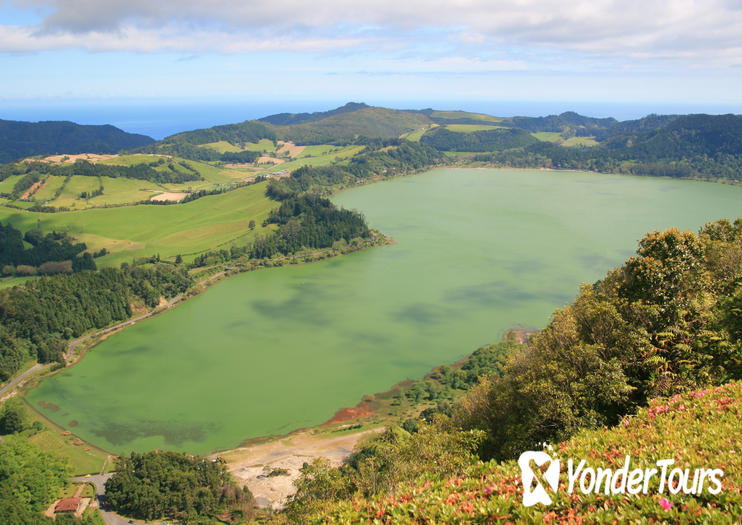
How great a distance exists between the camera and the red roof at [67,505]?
27844mm

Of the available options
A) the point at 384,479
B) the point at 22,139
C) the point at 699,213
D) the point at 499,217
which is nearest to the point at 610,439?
the point at 384,479

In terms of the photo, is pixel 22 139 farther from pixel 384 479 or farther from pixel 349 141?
pixel 384 479

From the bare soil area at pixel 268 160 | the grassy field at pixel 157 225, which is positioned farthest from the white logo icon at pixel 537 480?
the bare soil area at pixel 268 160

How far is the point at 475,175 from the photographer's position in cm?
14988

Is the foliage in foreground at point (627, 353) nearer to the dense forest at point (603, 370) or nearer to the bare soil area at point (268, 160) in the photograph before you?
the dense forest at point (603, 370)

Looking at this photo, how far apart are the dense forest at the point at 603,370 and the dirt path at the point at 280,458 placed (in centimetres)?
1443

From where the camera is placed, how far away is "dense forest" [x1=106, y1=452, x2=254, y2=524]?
27875mm

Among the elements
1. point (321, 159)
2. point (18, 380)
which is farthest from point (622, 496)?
point (321, 159)

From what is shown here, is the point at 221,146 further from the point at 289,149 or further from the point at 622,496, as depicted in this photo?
the point at 622,496

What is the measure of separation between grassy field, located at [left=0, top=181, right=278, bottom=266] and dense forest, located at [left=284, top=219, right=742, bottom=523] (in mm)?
65196

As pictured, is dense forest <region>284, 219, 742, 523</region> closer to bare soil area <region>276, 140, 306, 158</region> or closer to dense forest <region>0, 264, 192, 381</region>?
dense forest <region>0, 264, 192, 381</region>

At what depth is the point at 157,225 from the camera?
89.8 metres

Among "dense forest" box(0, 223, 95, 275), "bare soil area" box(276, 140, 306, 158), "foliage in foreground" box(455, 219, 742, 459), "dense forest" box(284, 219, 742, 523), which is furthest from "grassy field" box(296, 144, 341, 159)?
"dense forest" box(284, 219, 742, 523)

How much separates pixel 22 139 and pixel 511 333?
220044mm
